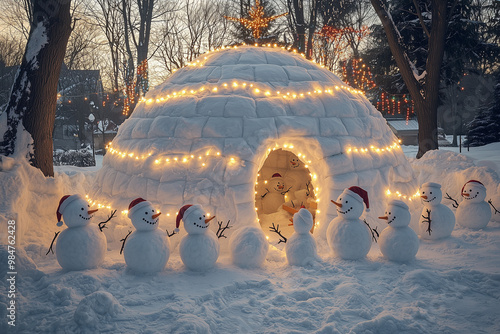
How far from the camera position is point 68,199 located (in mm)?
3770

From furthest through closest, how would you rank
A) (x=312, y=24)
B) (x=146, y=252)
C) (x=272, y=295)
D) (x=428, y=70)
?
(x=312, y=24) → (x=428, y=70) → (x=146, y=252) → (x=272, y=295)

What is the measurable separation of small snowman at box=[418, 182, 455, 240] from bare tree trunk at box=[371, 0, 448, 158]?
464 centimetres

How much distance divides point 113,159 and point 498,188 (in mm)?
5925

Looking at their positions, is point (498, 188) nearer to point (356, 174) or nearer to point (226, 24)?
point (356, 174)

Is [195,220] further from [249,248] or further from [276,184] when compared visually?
[276,184]

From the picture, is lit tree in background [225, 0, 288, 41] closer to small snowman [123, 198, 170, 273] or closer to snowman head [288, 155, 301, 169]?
snowman head [288, 155, 301, 169]

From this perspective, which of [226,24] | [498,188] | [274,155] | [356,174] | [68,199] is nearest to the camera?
[68,199]

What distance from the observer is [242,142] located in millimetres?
4441

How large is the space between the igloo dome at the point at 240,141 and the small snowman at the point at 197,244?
58 cm

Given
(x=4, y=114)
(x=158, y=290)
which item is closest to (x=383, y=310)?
(x=158, y=290)

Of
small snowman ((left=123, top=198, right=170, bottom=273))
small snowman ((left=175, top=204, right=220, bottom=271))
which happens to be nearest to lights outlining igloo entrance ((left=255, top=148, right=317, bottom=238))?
small snowman ((left=175, top=204, right=220, bottom=271))

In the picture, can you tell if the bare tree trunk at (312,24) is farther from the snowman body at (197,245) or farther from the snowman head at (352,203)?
the snowman body at (197,245)

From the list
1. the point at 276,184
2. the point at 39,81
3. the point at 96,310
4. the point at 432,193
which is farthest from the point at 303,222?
the point at 39,81

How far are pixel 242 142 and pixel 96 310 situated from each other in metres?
2.47
